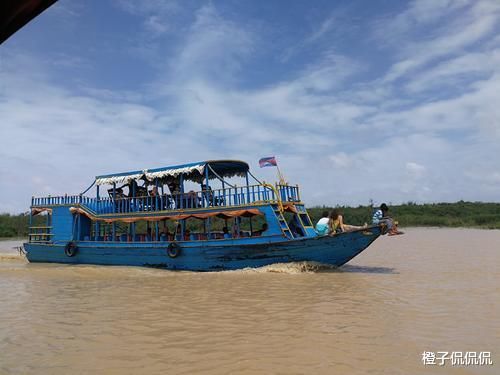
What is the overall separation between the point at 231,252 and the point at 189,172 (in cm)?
320

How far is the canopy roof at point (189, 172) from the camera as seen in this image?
13094mm

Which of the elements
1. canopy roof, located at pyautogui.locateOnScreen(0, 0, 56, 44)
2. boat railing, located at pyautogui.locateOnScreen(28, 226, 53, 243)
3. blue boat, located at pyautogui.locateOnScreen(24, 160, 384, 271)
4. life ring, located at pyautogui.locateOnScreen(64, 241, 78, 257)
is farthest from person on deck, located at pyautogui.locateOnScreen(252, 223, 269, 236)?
canopy roof, located at pyautogui.locateOnScreen(0, 0, 56, 44)

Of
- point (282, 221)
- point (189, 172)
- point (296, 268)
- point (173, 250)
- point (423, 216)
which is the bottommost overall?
A: point (296, 268)

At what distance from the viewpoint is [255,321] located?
6.21 meters

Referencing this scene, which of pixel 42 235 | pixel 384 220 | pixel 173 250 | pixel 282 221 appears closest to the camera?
pixel 384 220

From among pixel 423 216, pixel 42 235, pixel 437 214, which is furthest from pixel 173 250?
pixel 437 214

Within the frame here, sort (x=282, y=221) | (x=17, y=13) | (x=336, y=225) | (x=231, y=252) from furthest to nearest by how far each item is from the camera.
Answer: (x=231, y=252)
(x=282, y=221)
(x=336, y=225)
(x=17, y=13)

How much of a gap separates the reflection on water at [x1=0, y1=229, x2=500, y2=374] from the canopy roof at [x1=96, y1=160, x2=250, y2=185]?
366 cm

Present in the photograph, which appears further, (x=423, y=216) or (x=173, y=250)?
(x=423, y=216)

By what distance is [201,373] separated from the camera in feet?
13.8

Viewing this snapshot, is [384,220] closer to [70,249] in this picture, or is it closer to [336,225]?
[336,225]

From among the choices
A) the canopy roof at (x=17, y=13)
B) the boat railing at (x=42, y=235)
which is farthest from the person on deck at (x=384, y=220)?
the boat railing at (x=42, y=235)

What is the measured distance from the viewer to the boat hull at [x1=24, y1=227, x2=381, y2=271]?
10.8m

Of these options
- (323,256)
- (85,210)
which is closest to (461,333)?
(323,256)
